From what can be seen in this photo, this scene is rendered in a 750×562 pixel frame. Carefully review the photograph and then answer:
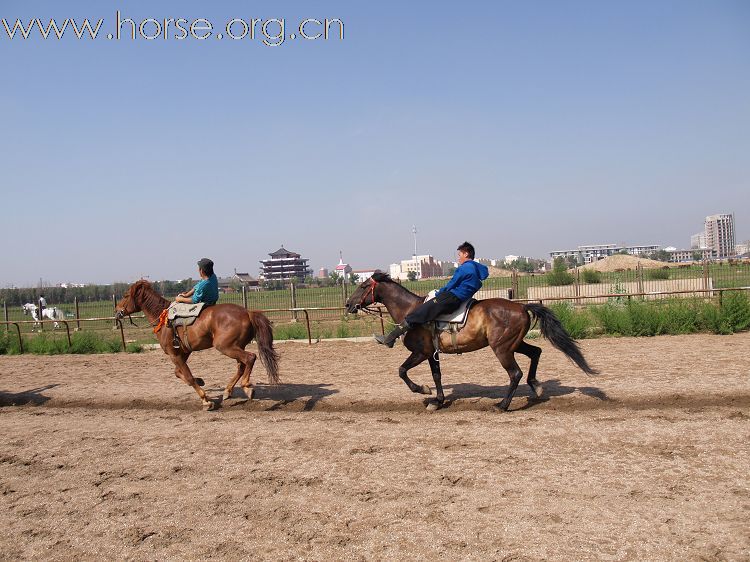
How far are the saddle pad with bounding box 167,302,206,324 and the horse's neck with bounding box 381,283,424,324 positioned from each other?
283 centimetres

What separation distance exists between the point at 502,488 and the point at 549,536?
900 millimetres

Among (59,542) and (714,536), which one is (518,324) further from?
(59,542)

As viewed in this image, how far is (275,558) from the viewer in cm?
374

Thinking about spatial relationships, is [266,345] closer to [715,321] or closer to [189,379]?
[189,379]

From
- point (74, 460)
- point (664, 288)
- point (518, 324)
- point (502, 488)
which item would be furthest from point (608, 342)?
point (664, 288)

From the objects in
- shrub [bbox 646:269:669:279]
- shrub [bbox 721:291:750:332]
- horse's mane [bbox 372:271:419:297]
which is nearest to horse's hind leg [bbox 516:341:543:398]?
horse's mane [bbox 372:271:419:297]

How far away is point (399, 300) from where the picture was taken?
8.15m

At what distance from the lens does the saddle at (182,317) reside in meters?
8.52

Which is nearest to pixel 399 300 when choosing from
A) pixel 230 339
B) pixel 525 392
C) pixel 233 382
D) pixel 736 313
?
pixel 525 392

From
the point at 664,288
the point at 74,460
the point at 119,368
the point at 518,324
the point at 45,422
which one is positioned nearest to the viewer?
the point at 74,460

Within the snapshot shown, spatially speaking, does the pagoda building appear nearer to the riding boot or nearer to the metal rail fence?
the metal rail fence

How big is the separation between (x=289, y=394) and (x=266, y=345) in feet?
4.47

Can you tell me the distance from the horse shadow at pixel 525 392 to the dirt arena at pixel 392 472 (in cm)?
6

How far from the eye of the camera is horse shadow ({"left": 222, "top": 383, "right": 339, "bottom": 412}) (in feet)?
27.9
